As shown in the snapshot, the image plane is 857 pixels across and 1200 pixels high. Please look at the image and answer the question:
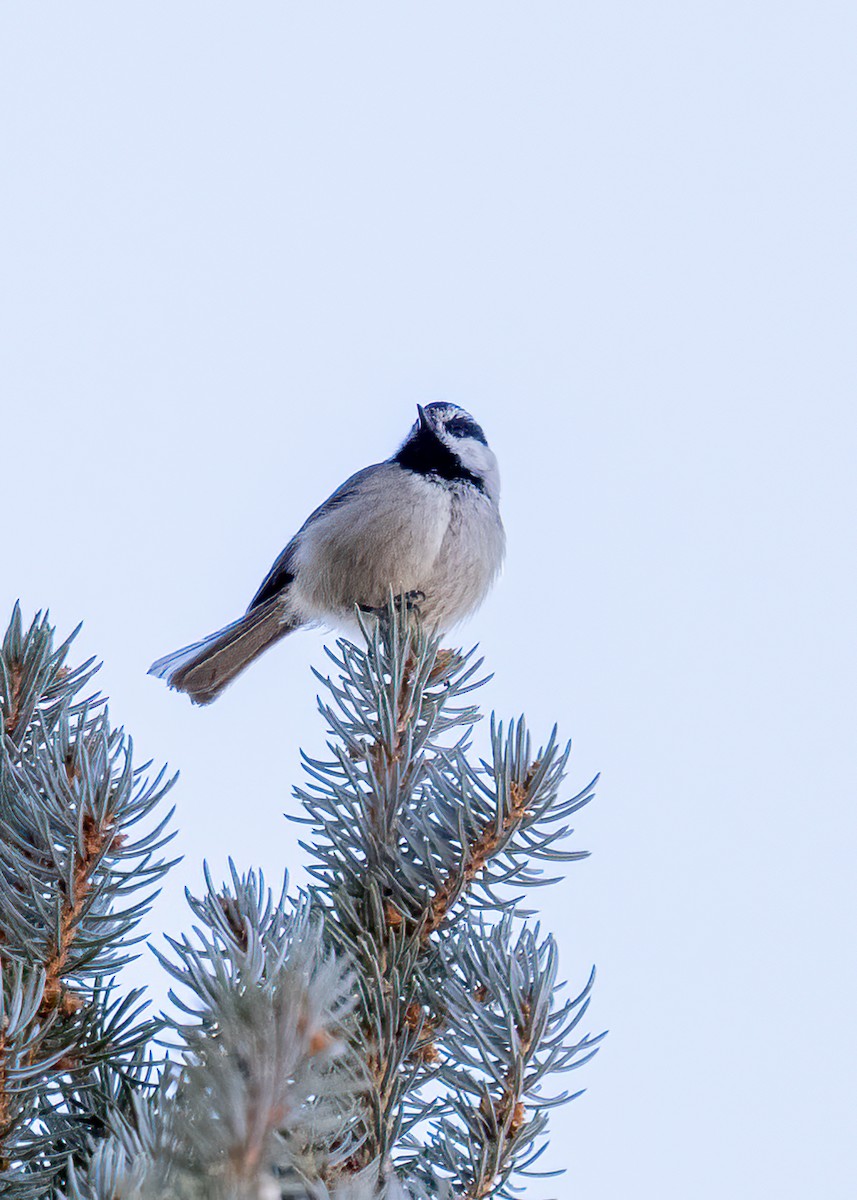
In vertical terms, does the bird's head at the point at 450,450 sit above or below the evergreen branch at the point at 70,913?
above

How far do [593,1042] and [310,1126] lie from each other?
40 cm

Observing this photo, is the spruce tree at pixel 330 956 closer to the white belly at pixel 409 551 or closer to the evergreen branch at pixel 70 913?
the evergreen branch at pixel 70 913

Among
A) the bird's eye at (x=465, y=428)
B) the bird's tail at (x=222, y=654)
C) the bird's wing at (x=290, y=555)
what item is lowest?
the bird's tail at (x=222, y=654)

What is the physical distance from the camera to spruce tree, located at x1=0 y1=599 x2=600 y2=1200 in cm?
81

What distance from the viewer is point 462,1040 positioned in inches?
37.5

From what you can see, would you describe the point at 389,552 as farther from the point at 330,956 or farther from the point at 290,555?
the point at 330,956

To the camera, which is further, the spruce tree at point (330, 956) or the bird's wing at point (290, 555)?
the bird's wing at point (290, 555)

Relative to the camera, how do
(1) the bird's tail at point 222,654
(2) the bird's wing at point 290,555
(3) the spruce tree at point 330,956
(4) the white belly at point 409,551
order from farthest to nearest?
(2) the bird's wing at point 290,555 → (1) the bird's tail at point 222,654 → (4) the white belly at point 409,551 → (3) the spruce tree at point 330,956

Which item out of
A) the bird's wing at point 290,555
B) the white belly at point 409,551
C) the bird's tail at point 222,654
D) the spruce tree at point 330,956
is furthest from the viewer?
the bird's wing at point 290,555

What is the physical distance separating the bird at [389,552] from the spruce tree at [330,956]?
169 cm

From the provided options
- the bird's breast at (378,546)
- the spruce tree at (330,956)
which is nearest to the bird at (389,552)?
the bird's breast at (378,546)

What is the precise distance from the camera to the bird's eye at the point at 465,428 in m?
3.66

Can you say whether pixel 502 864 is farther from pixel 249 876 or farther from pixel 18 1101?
pixel 18 1101

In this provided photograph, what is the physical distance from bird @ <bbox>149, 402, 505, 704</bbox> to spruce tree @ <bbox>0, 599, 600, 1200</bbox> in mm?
1688
